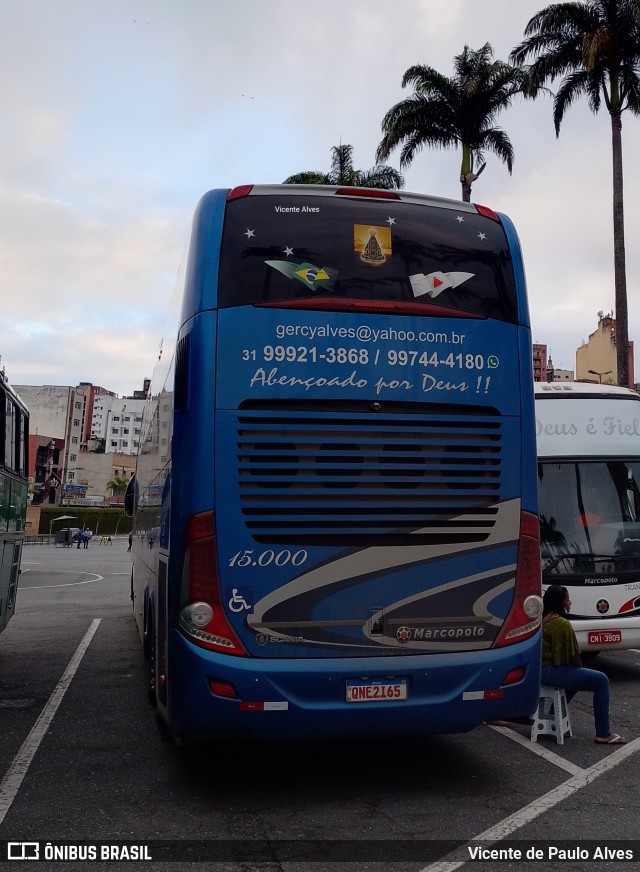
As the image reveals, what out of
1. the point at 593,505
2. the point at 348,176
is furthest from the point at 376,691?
the point at 348,176

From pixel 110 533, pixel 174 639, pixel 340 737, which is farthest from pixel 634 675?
pixel 110 533

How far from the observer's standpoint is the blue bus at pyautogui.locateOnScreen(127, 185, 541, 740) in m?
5.81

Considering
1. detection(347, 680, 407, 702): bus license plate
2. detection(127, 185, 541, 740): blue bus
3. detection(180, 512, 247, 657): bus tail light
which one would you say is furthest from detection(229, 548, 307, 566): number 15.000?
detection(347, 680, 407, 702): bus license plate

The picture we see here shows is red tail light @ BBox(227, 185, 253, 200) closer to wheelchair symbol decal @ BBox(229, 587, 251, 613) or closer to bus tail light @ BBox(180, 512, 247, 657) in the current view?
bus tail light @ BBox(180, 512, 247, 657)

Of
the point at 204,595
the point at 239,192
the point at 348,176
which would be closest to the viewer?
the point at 204,595

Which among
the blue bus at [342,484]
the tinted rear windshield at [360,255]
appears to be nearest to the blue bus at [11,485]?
the blue bus at [342,484]

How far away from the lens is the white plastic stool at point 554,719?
774 centimetres

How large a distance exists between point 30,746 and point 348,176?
111 feet

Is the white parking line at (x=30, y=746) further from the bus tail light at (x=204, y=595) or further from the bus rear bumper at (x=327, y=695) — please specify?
the bus tail light at (x=204, y=595)

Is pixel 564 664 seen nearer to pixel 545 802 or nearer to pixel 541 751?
pixel 541 751

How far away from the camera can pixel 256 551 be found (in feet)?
19.2

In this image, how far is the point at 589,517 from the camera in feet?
35.9

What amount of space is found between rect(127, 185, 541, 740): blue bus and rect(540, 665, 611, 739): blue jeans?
4.75ft

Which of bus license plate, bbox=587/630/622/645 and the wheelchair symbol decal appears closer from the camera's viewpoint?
the wheelchair symbol decal
